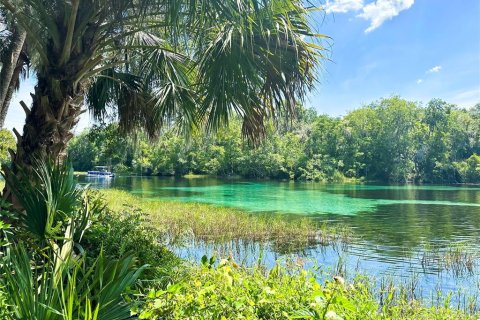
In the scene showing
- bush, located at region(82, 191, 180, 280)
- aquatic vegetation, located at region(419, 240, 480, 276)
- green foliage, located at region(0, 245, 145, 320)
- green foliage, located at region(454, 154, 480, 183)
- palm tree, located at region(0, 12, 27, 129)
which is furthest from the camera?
green foliage, located at region(454, 154, 480, 183)

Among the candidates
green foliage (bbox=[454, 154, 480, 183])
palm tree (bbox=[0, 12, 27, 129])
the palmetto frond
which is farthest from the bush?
green foliage (bbox=[454, 154, 480, 183])

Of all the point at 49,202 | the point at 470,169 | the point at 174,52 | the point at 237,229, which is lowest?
the point at 237,229

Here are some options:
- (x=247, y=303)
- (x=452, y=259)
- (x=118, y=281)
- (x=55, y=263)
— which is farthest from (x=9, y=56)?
(x=452, y=259)

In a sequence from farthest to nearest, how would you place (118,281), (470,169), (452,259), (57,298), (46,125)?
(470,169) < (452,259) < (46,125) < (118,281) < (57,298)

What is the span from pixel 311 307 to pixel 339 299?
18 cm

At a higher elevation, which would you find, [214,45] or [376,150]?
[376,150]

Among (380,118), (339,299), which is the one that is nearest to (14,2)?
(339,299)

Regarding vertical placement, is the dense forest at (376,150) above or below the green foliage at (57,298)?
above

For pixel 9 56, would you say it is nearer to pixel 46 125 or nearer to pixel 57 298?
pixel 46 125

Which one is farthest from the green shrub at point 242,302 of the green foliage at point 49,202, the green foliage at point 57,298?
the green foliage at point 49,202

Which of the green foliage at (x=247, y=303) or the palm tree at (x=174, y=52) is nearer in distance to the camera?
the green foliage at (x=247, y=303)

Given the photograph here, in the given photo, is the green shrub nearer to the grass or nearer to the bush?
the bush

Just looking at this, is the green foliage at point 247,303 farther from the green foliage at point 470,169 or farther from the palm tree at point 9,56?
the green foliage at point 470,169

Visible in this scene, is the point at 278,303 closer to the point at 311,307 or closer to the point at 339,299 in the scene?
the point at 311,307
